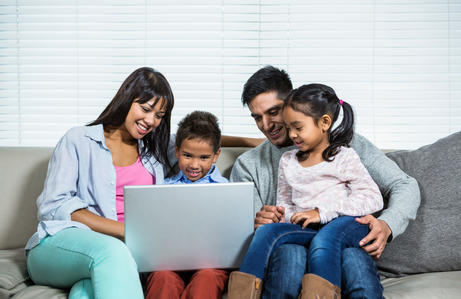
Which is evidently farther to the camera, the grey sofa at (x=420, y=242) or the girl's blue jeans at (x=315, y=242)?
the grey sofa at (x=420, y=242)

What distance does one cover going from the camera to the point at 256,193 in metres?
1.69

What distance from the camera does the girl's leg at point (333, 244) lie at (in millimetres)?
1130

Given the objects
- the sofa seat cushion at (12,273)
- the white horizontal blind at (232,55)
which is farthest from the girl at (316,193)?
the white horizontal blind at (232,55)

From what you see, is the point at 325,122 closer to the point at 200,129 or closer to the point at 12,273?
the point at 200,129

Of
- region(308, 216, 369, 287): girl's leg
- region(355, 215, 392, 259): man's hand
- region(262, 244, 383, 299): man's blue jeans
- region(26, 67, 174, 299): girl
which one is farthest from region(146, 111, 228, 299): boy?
region(355, 215, 392, 259): man's hand

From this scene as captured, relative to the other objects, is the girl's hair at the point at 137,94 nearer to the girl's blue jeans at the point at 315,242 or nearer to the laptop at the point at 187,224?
the laptop at the point at 187,224

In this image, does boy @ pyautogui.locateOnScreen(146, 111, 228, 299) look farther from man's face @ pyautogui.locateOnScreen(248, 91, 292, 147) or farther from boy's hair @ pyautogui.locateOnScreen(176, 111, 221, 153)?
man's face @ pyautogui.locateOnScreen(248, 91, 292, 147)

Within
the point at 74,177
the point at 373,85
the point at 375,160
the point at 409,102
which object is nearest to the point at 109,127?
the point at 74,177

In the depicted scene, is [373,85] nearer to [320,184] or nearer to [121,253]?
[320,184]

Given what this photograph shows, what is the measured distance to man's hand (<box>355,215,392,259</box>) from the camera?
1.28 m

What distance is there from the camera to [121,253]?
46.0 inches

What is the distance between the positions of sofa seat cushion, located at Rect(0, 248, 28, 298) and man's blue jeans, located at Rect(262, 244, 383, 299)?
2.72 ft

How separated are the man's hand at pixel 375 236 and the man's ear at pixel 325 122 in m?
0.36

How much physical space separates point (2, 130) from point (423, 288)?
2414 millimetres
